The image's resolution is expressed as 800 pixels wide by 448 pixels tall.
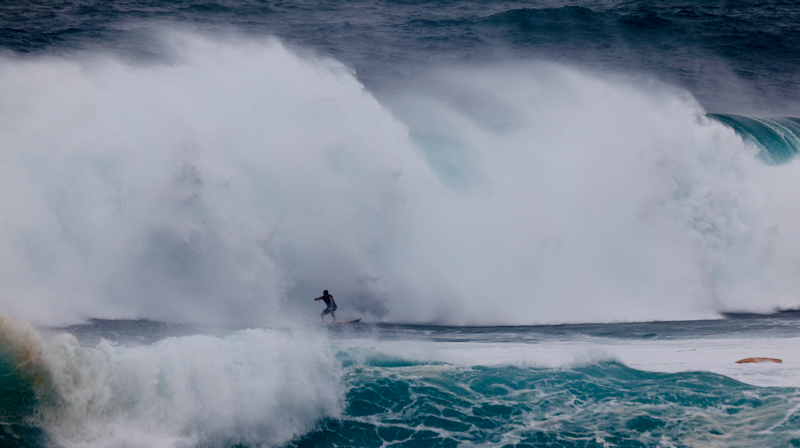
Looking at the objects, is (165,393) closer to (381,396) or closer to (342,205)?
(381,396)

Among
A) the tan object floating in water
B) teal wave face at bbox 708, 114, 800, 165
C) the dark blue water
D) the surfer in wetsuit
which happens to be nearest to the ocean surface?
teal wave face at bbox 708, 114, 800, 165

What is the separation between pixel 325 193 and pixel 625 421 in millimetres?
9316

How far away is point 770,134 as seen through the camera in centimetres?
2114

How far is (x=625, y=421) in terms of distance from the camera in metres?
8.28

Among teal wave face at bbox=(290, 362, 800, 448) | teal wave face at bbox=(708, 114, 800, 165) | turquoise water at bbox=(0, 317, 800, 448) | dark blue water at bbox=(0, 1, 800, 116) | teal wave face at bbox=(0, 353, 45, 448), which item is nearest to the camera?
teal wave face at bbox=(0, 353, 45, 448)

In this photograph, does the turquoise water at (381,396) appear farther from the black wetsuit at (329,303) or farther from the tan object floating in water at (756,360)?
the black wetsuit at (329,303)

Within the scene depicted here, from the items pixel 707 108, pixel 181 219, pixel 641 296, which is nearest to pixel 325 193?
pixel 181 219

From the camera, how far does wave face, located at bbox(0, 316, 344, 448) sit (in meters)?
6.71

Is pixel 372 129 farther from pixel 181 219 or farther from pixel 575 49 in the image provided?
pixel 575 49

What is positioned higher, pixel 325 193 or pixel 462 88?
pixel 462 88

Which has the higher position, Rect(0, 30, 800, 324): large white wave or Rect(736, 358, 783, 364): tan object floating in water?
Rect(0, 30, 800, 324): large white wave

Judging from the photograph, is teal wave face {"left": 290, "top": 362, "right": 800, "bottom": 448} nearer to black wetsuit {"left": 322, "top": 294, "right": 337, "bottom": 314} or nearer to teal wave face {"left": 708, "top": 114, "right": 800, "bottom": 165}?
black wetsuit {"left": 322, "top": 294, "right": 337, "bottom": 314}

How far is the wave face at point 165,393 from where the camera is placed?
6.71 metres

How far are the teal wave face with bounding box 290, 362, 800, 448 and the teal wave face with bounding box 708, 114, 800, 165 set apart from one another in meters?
13.4
